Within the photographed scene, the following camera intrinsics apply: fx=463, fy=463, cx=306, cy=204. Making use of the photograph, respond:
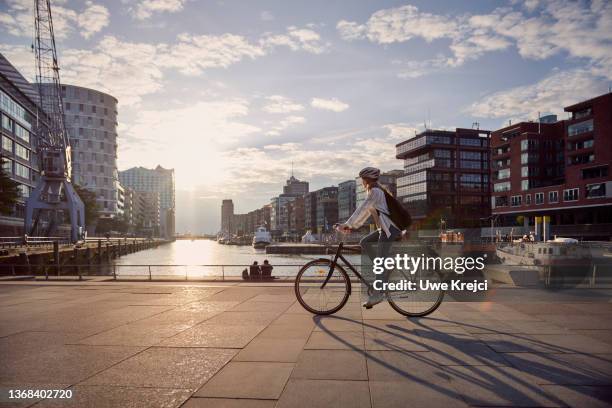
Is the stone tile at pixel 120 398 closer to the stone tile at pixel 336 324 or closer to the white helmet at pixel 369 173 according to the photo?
the stone tile at pixel 336 324

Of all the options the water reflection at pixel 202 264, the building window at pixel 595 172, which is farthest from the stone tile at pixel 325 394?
the building window at pixel 595 172

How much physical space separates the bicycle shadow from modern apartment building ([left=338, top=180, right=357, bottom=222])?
167 m

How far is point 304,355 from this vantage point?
221 inches

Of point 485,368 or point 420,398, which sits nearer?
point 420,398

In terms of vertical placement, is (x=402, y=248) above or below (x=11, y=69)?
below

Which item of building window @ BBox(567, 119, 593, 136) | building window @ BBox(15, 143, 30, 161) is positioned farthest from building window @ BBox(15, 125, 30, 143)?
building window @ BBox(567, 119, 593, 136)

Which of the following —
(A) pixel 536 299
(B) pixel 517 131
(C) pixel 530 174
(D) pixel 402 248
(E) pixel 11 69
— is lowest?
(A) pixel 536 299

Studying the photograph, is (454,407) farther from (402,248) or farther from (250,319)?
(250,319)

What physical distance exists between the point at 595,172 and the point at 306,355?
3158 inches

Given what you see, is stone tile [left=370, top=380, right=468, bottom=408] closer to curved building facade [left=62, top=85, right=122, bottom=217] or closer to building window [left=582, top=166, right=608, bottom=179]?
building window [left=582, top=166, right=608, bottom=179]

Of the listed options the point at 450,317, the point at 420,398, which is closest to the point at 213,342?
the point at 420,398

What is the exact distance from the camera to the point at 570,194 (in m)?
75.3

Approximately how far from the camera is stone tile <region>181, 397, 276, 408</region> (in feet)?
13.0

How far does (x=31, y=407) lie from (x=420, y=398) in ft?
11.0
